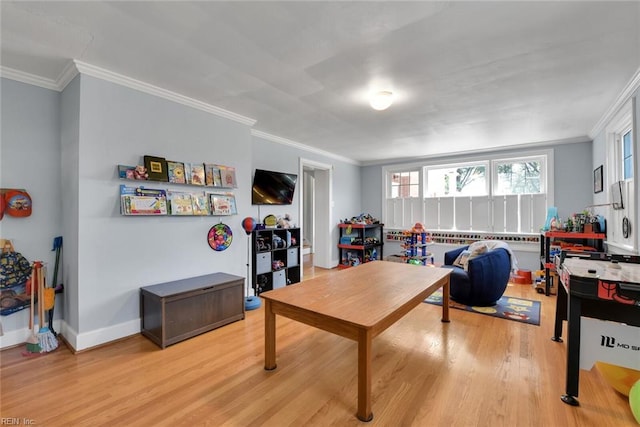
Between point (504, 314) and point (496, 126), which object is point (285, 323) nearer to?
point (504, 314)

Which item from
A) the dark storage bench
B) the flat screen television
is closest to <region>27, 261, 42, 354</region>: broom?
the dark storage bench

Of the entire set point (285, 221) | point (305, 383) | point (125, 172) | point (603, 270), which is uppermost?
point (125, 172)

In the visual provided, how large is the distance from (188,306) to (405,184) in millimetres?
5214

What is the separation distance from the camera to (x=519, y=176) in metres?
5.22

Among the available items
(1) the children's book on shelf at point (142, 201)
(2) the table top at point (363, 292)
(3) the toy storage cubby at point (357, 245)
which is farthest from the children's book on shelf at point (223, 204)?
(3) the toy storage cubby at point (357, 245)

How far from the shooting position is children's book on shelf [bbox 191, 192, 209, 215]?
3.14 metres

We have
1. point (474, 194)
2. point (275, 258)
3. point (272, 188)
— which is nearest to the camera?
point (272, 188)

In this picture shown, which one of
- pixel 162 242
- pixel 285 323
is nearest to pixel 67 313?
pixel 162 242

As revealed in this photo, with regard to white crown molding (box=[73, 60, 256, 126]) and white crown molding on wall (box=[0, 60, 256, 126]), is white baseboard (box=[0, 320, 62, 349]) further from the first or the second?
white crown molding (box=[73, 60, 256, 126])

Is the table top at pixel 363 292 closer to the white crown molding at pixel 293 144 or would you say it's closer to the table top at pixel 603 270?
the table top at pixel 603 270

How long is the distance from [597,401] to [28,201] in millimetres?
4651

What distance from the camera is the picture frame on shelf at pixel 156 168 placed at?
277 centimetres

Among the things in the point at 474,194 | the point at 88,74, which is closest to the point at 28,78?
the point at 88,74

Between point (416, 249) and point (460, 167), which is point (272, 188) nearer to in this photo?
point (416, 249)
